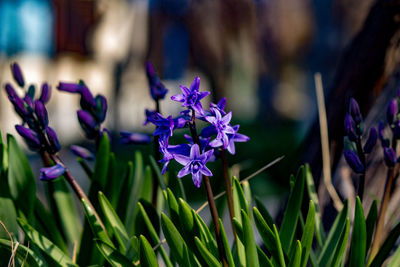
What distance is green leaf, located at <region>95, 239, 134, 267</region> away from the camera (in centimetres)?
79

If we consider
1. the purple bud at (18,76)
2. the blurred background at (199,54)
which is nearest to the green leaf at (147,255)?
the purple bud at (18,76)

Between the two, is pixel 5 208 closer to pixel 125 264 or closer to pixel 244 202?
pixel 125 264

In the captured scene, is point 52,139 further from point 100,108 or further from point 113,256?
point 113,256

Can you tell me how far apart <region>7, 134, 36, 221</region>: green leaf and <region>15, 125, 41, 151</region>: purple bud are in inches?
4.3

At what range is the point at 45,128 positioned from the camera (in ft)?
2.85

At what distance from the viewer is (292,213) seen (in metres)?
0.91

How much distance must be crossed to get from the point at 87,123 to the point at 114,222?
200 millimetres

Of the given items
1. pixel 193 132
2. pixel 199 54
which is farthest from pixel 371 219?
pixel 199 54

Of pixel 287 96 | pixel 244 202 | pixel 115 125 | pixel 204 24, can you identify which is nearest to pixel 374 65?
pixel 244 202

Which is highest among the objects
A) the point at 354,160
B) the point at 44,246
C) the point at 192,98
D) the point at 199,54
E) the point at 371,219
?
the point at 192,98

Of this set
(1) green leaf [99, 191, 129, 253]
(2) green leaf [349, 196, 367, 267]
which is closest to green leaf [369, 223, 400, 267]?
(2) green leaf [349, 196, 367, 267]

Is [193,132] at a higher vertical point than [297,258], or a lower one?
higher

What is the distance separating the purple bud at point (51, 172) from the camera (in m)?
0.85

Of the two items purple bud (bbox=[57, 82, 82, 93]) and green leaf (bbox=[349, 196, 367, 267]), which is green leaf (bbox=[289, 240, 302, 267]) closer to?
green leaf (bbox=[349, 196, 367, 267])
